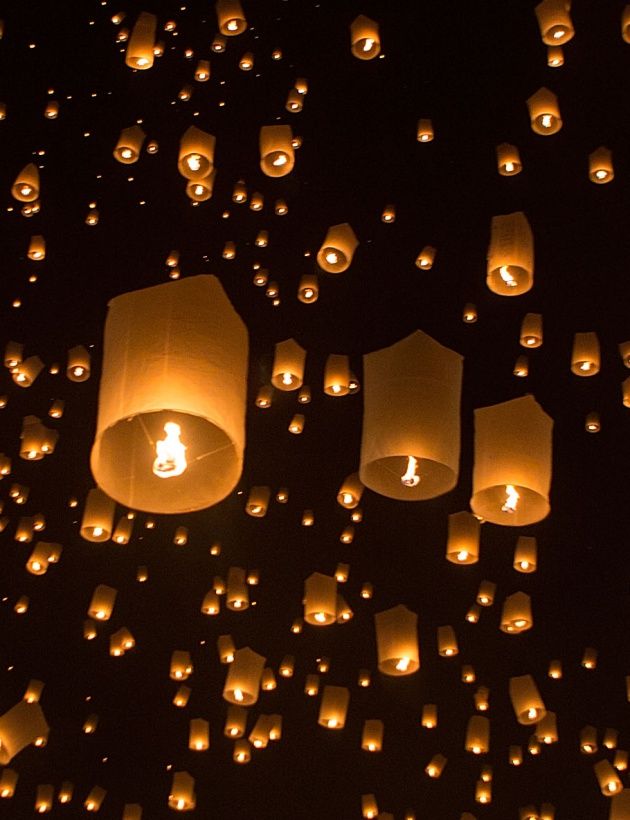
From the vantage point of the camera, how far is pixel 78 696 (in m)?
8.47

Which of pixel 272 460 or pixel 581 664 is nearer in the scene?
pixel 272 460

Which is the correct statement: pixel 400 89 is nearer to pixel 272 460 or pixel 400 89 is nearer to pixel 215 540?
pixel 272 460

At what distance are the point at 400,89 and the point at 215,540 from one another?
2945 millimetres

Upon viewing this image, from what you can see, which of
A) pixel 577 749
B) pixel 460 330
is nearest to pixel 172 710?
pixel 577 749

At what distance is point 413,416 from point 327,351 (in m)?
3.98

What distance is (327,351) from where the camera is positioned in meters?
7.34

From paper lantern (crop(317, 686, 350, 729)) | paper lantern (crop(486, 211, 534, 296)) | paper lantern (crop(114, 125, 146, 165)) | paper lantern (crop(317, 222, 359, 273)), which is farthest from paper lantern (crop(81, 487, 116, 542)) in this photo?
paper lantern (crop(486, 211, 534, 296))

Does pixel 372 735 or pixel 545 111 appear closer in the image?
pixel 545 111

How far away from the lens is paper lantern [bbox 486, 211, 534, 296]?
190 inches

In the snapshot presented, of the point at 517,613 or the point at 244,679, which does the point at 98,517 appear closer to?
the point at 244,679

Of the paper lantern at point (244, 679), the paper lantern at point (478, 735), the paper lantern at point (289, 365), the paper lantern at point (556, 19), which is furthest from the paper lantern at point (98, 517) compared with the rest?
the paper lantern at point (556, 19)

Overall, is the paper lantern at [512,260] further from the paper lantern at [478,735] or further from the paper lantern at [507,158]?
the paper lantern at [478,735]

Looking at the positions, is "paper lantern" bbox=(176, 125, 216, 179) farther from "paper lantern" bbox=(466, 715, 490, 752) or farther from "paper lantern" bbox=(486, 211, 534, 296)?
"paper lantern" bbox=(466, 715, 490, 752)

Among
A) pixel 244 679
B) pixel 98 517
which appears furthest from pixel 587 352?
pixel 98 517
